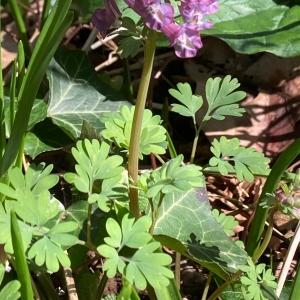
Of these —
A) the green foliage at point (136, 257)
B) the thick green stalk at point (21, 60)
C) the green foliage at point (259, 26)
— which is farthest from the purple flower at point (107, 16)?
the green foliage at point (259, 26)

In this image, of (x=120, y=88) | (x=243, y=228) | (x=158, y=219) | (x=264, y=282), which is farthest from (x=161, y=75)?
(x=264, y=282)

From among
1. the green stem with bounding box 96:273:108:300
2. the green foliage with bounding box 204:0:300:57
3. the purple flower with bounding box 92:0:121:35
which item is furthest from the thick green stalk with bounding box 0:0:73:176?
the green foliage with bounding box 204:0:300:57

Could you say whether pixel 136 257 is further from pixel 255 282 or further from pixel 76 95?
pixel 76 95

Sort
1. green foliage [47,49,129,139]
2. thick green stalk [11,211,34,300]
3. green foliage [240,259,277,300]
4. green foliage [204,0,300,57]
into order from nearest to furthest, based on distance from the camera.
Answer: thick green stalk [11,211,34,300]
green foliage [240,259,277,300]
green foliage [47,49,129,139]
green foliage [204,0,300,57]

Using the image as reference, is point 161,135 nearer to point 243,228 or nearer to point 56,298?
point 56,298

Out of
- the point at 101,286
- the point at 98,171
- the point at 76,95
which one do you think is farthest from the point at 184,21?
the point at 76,95

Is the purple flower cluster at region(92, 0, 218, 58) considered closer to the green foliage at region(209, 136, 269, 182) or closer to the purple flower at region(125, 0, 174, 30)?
the purple flower at region(125, 0, 174, 30)

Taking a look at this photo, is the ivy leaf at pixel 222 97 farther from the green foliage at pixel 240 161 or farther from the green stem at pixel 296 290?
the green stem at pixel 296 290
